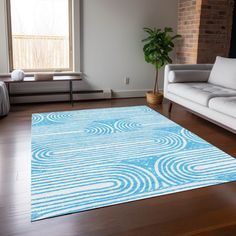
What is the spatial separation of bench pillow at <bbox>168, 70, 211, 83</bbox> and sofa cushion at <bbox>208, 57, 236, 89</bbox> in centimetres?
11

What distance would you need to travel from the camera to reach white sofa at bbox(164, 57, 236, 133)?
9.55 feet

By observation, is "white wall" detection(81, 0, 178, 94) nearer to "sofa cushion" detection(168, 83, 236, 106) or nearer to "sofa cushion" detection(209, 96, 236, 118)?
"sofa cushion" detection(168, 83, 236, 106)

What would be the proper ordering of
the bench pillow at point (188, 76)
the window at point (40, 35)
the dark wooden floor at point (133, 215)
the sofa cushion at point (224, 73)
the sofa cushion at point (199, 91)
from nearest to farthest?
the dark wooden floor at point (133, 215)
the sofa cushion at point (199, 91)
the sofa cushion at point (224, 73)
the bench pillow at point (188, 76)
the window at point (40, 35)

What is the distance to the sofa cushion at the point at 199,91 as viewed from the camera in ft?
10.5

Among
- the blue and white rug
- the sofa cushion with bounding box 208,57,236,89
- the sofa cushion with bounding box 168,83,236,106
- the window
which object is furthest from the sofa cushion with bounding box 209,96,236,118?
the window

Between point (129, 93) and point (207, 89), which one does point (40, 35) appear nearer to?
point (129, 93)

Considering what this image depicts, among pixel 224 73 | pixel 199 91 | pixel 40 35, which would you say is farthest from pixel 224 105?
pixel 40 35

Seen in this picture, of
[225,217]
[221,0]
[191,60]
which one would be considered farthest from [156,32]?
[225,217]

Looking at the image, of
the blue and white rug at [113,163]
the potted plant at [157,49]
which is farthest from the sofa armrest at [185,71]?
the blue and white rug at [113,163]

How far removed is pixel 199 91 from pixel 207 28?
5.78 feet

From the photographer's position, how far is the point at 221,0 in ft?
15.0

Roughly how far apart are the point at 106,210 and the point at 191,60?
3.70m

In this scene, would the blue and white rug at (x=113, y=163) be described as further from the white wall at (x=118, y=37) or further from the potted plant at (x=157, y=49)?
the white wall at (x=118, y=37)

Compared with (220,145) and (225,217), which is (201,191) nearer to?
(225,217)
